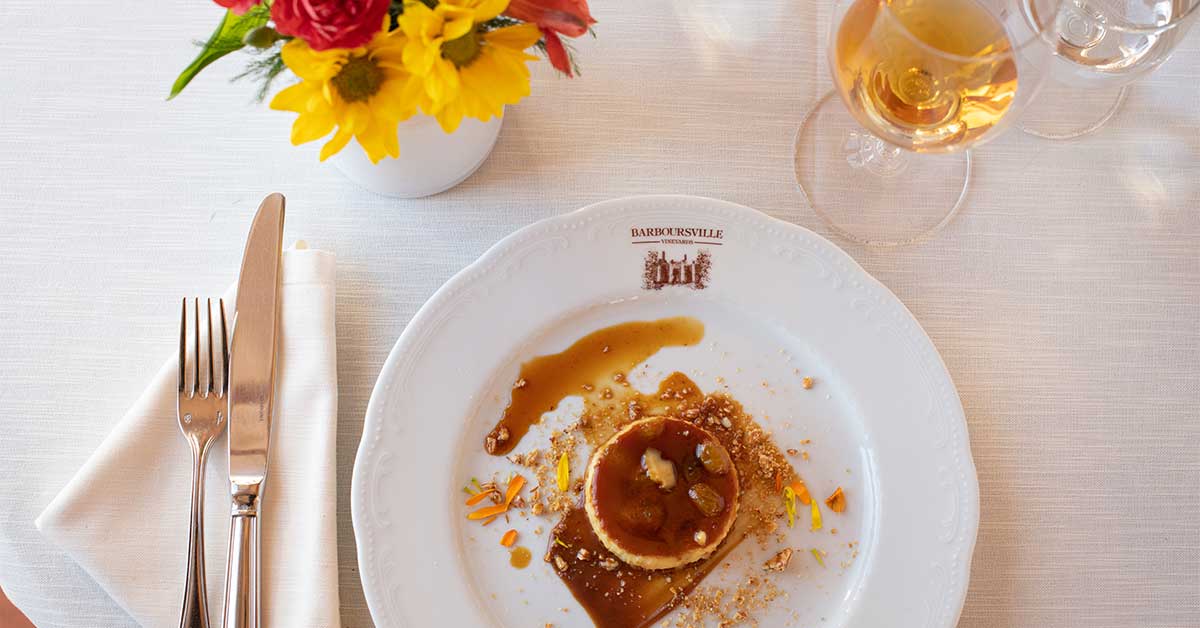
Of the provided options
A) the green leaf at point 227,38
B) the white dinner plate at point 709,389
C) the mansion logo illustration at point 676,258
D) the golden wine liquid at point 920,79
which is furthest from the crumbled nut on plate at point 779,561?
the green leaf at point 227,38

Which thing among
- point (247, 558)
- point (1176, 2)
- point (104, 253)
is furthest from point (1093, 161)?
point (104, 253)

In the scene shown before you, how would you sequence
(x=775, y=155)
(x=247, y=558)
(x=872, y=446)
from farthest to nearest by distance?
(x=775, y=155) → (x=872, y=446) → (x=247, y=558)

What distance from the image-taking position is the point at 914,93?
1.37m

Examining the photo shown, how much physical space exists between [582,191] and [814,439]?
61 cm

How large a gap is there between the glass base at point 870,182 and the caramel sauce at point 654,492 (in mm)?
473

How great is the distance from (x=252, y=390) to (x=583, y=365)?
0.56 meters

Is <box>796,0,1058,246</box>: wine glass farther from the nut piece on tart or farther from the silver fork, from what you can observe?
the silver fork

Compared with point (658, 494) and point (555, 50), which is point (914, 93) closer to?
point (555, 50)

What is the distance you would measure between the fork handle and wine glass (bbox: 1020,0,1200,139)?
1.58m

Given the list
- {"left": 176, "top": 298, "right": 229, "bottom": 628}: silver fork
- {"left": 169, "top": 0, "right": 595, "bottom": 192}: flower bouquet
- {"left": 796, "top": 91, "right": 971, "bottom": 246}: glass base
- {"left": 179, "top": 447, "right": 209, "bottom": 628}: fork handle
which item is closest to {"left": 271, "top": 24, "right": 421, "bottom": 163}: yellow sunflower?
{"left": 169, "top": 0, "right": 595, "bottom": 192}: flower bouquet

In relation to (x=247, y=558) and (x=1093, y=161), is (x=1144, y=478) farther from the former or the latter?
(x=247, y=558)

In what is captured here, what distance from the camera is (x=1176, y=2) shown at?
161 cm

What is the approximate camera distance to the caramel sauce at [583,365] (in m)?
1.54

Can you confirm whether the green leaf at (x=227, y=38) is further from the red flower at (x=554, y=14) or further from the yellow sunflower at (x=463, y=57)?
the red flower at (x=554, y=14)
